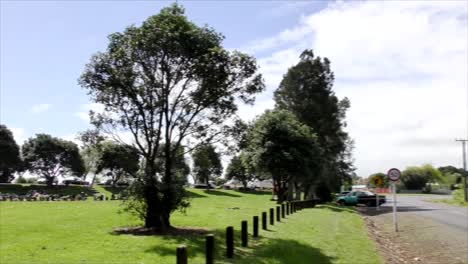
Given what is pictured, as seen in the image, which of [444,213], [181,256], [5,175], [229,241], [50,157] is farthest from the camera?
[50,157]

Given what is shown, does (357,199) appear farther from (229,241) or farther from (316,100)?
(229,241)

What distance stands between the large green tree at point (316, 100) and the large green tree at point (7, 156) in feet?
113

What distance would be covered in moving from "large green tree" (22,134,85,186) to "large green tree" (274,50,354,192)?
38628mm

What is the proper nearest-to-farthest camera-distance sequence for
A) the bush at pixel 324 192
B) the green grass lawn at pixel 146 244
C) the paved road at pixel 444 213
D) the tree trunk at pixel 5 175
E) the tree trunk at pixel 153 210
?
1. the green grass lawn at pixel 146 244
2. the tree trunk at pixel 153 210
3. the paved road at pixel 444 213
4. the bush at pixel 324 192
5. the tree trunk at pixel 5 175

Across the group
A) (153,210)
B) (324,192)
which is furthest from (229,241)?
(324,192)

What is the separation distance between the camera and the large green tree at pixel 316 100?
54.2 m

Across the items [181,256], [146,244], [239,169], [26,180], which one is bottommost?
[146,244]

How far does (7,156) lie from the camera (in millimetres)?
63469

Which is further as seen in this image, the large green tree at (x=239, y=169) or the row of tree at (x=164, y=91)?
the large green tree at (x=239, y=169)

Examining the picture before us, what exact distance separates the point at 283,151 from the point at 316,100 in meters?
16.1

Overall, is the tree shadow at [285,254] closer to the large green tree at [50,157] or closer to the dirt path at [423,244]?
the dirt path at [423,244]

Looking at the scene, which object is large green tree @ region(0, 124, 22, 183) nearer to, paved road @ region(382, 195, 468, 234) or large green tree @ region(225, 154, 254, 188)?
large green tree @ region(225, 154, 254, 188)

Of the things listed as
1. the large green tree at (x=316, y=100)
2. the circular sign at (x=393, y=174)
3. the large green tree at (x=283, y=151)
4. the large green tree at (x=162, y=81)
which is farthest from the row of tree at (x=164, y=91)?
the large green tree at (x=316, y=100)

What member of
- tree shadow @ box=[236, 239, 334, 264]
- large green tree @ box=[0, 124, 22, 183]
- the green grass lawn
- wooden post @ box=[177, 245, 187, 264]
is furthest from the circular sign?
large green tree @ box=[0, 124, 22, 183]
